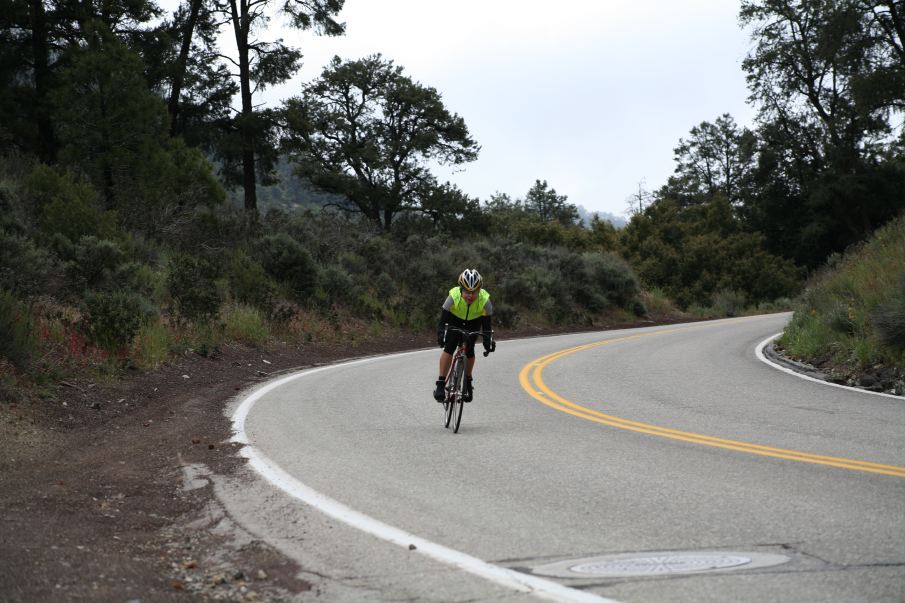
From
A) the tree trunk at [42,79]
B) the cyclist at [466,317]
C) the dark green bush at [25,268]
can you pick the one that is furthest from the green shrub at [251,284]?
the cyclist at [466,317]

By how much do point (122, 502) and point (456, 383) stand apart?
169 inches

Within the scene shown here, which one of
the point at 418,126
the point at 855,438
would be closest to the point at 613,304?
the point at 418,126

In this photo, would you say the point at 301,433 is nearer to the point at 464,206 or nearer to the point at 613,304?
the point at 613,304

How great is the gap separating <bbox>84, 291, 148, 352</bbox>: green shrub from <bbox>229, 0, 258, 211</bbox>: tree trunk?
16416mm

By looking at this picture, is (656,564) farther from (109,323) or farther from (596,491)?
(109,323)

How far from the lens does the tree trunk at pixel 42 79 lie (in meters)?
23.0

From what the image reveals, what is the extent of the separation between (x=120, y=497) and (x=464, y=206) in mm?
37241

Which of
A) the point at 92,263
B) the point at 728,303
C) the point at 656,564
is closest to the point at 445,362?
the point at 656,564

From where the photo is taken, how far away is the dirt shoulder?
4.36 metres

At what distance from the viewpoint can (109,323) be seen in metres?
12.9

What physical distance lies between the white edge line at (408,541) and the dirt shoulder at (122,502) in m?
0.43

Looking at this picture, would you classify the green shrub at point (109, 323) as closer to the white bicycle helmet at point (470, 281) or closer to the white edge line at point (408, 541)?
the white edge line at point (408, 541)

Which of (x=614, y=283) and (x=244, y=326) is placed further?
(x=614, y=283)

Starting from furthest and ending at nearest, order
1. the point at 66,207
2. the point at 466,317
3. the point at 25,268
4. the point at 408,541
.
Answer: the point at 66,207
the point at 25,268
the point at 466,317
the point at 408,541
